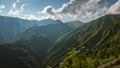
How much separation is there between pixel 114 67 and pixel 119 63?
220 centimetres

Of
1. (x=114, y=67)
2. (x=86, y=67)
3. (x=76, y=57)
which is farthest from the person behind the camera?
(x=86, y=67)

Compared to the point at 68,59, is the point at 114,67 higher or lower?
lower

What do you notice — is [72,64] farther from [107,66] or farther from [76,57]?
[107,66]

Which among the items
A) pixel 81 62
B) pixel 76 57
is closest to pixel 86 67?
pixel 81 62

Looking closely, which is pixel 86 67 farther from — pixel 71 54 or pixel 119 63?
pixel 119 63

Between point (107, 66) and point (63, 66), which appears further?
point (63, 66)

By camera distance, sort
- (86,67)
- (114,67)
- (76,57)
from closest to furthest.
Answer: (114,67) < (76,57) < (86,67)

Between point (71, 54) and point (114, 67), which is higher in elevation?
point (71, 54)

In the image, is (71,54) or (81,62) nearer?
(71,54)

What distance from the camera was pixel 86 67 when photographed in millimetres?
40375

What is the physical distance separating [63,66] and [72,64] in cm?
212

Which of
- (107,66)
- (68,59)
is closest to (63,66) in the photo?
(68,59)

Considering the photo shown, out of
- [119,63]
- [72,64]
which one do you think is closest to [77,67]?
[72,64]

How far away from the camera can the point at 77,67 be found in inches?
1555
